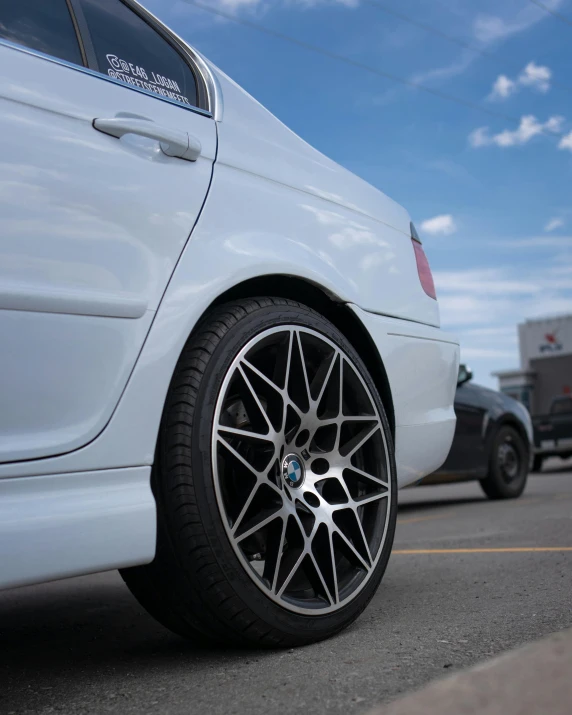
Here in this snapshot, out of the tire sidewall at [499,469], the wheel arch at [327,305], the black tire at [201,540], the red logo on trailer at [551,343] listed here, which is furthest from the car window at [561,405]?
the red logo on trailer at [551,343]

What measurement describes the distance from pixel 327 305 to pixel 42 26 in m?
1.20

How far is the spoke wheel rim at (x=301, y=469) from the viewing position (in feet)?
7.21

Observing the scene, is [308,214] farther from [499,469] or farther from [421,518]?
[499,469]

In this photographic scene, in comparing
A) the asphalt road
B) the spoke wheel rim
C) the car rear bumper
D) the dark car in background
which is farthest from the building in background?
the spoke wheel rim

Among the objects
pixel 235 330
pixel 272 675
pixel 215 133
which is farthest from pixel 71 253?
pixel 272 675

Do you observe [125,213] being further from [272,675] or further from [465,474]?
[465,474]

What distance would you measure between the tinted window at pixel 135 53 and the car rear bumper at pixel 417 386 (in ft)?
2.96

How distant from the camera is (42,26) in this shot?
213cm

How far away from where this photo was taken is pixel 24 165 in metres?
1.85

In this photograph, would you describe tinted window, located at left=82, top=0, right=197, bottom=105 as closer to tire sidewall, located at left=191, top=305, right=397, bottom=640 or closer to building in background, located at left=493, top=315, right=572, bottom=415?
tire sidewall, located at left=191, top=305, right=397, bottom=640

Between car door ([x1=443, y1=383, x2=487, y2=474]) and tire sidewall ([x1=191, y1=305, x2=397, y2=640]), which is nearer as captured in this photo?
tire sidewall ([x1=191, y1=305, x2=397, y2=640])

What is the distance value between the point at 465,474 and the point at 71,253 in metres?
6.48

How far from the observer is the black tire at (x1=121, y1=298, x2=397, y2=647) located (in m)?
2.03

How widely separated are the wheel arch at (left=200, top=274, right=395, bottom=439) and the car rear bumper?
0.03 m
